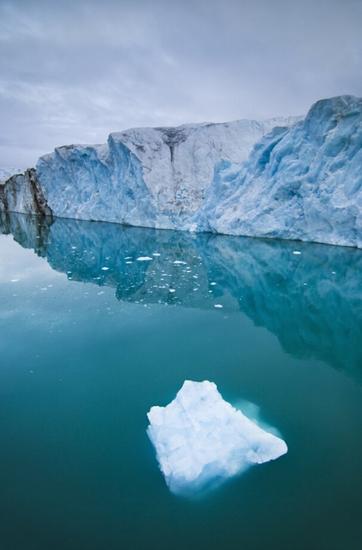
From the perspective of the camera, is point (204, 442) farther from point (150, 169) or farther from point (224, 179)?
point (150, 169)

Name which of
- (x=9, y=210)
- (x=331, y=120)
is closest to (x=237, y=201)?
(x=331, y=120)

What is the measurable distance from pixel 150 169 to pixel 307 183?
416 inches

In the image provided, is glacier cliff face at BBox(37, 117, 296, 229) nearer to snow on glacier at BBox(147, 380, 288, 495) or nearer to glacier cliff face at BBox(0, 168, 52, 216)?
glacier cliff face at BBox(0, 168, 52, 216)

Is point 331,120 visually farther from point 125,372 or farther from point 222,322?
point 125,372

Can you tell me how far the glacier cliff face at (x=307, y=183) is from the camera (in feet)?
43.3

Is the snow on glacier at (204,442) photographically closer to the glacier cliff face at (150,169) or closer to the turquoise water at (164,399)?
the turquoise water at (164,399)

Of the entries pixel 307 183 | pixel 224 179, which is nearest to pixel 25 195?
pixel 224 179

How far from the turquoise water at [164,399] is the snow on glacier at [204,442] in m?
0.09

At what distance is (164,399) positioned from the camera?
12.5 ft

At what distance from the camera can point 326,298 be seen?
782 centimetres

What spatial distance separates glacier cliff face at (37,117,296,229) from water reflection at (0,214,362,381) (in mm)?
5592

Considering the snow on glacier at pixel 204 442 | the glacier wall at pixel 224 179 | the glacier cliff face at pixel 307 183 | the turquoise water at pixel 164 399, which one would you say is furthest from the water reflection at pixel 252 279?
the snow on glacier at pixel 204 442

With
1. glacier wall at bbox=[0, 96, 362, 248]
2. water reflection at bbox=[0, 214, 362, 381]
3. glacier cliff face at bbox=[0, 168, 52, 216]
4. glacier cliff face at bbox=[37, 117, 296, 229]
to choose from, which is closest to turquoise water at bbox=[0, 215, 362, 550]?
water reflection at bbox=[0, 214, 362, 381]

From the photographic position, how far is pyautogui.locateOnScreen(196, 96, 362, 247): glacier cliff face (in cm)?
1320
